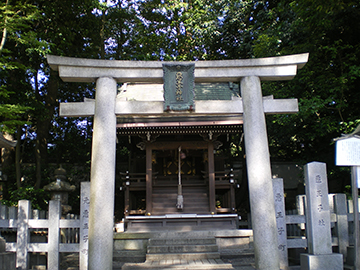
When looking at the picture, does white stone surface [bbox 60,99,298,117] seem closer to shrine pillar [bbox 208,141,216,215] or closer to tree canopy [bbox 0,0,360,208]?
tree canopy [bbox 0,0,360,208]

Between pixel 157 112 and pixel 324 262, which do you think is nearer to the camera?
pixel 324 262

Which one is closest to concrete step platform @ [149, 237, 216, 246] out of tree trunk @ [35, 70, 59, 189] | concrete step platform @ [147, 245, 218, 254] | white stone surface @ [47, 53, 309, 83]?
concrete step platform @ [147, 245, 218, 254]

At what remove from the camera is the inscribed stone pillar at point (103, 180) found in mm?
5293

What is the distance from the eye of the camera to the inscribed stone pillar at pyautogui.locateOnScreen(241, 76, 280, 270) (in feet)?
17.9

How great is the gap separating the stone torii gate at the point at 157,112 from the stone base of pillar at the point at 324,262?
2.54ft

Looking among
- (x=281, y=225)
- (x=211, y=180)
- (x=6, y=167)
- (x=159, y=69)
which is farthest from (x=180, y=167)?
(x=6, y=167)

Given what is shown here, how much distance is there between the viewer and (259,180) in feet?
18.6

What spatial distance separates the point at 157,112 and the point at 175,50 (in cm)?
1216

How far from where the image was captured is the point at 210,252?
7.83m

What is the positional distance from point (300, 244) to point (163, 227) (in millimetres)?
5131

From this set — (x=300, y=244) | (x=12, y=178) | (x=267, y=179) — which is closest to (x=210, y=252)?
Answer: (x=300, y=244)

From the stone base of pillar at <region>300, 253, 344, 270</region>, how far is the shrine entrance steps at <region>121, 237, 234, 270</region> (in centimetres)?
166

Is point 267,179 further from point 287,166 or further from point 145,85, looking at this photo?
point 287,166

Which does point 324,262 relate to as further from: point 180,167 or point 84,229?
point 180,167
